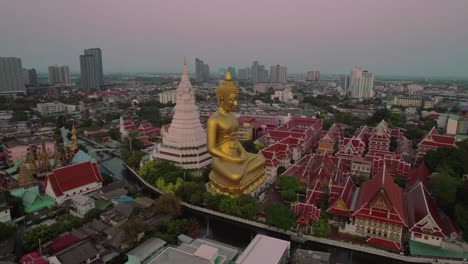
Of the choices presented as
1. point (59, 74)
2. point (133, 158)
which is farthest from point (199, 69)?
point (133, 158)

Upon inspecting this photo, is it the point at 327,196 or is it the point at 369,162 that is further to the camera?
the point at 369,162

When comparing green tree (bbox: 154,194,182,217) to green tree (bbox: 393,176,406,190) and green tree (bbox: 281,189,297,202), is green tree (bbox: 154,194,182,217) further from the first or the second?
green tree (bbox: 393,176,406,190)

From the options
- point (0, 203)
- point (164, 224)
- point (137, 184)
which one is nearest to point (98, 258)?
point (164, 224)

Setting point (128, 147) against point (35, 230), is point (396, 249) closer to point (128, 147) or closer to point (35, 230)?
point (35, 230)

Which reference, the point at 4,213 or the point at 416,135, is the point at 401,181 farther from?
the point at 4,213

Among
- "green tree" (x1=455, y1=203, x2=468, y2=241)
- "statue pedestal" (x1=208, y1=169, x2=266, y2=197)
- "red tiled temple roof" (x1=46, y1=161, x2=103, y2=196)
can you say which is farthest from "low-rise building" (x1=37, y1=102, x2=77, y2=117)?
"green tree" (x1=455, y1=203, x2=468, y2=241)

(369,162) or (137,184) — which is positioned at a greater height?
(369,162)
